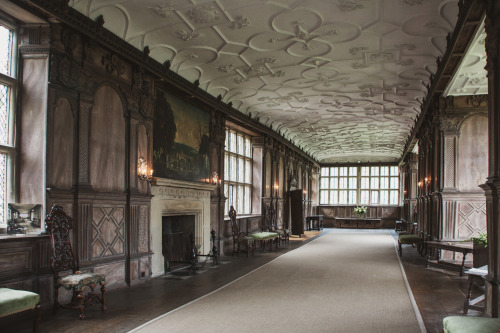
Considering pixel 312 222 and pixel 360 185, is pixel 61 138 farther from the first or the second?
pixel 360 185

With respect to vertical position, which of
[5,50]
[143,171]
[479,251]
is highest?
[5,50]

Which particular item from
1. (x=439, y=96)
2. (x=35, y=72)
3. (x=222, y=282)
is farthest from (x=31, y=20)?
(x=439, y=96)

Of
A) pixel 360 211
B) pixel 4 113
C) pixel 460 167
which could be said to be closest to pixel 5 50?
pixel 4 113

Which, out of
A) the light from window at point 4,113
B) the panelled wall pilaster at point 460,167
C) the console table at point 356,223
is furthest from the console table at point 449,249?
the console table at point 356,223

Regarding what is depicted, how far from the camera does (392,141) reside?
20.8m

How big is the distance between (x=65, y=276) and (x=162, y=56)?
456cm

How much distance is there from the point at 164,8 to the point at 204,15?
0.65 m

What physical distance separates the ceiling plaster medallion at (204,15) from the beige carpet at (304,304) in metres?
4.41

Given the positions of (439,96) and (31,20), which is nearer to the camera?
(31,20)

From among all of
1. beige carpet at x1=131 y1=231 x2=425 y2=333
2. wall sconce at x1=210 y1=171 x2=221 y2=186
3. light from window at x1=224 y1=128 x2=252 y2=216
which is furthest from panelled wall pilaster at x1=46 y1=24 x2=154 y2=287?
light from window at x1=224 y1=128 x2=252 y2=216

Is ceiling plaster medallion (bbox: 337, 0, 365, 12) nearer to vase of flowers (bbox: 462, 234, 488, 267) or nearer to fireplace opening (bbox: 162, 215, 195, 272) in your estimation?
vase of flowers (bbox: 462, 234, 488, 267)

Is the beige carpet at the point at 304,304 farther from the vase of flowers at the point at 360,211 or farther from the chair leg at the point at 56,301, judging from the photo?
the vase of flowers at the point at 360,211

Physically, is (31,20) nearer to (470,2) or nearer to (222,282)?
(222,282)

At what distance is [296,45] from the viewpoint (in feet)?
27.0
